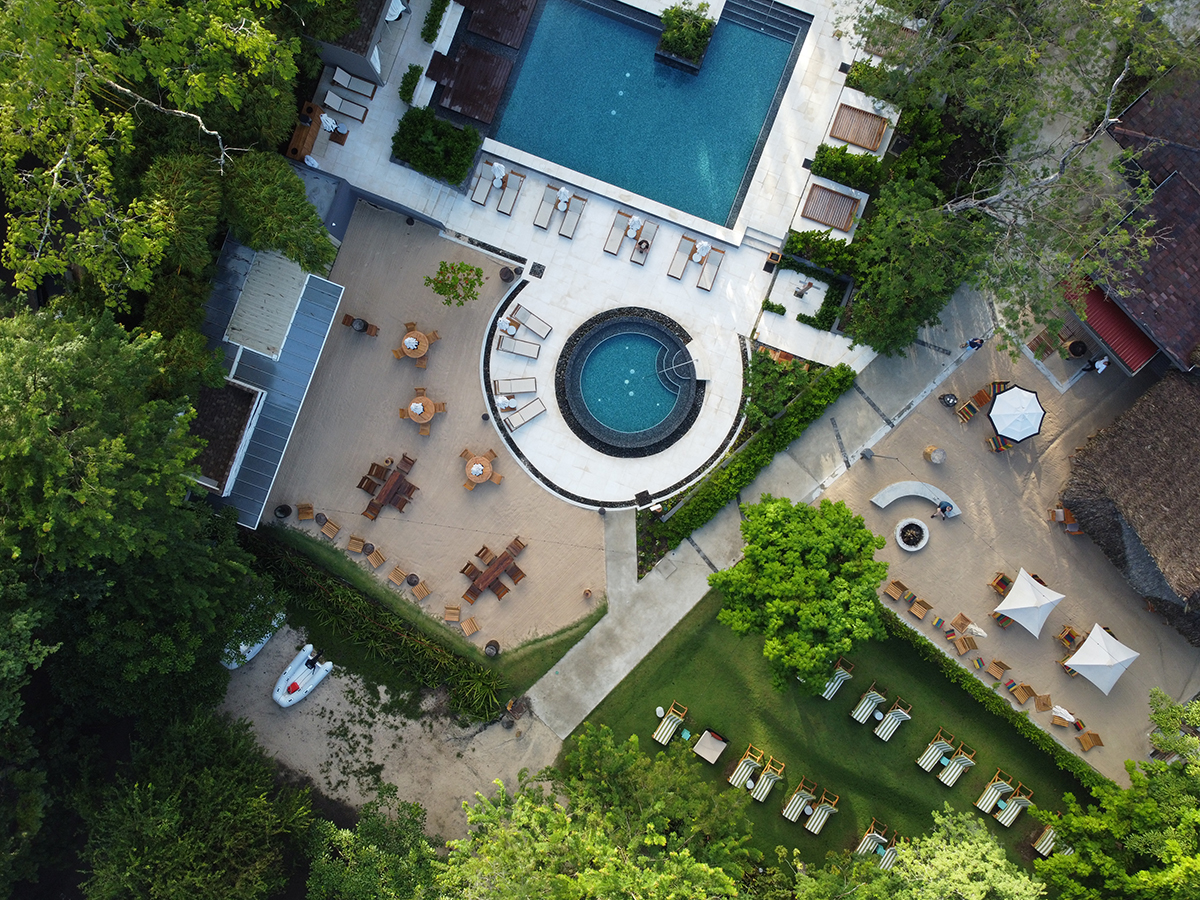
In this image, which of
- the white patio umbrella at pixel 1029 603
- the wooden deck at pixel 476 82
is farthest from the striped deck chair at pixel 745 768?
the wooden deck at pixel 476 82

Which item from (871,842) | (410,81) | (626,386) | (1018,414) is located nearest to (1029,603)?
(1018,414)

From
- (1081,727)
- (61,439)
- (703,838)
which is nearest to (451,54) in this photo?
(61,439)

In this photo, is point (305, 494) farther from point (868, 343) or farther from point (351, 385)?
point (868, 343)

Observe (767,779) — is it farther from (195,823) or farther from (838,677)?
(195,823)

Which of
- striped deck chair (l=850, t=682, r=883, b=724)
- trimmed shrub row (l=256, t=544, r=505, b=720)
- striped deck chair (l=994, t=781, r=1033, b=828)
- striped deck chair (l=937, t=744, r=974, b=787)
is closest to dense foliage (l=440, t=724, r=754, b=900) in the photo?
trimmed shrub row (l=256, t=544, r=505, b=720)

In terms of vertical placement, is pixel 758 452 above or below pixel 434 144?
below

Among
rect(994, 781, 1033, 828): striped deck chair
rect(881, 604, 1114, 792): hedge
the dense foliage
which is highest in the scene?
rect(881, 604, 1114, 792): hedge

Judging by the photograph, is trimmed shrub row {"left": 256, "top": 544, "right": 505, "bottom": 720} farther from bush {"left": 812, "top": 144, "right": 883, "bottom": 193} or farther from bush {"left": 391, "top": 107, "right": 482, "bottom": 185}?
bush {"left": 812, "top": 144, "right": 883, "bottom": 193}
